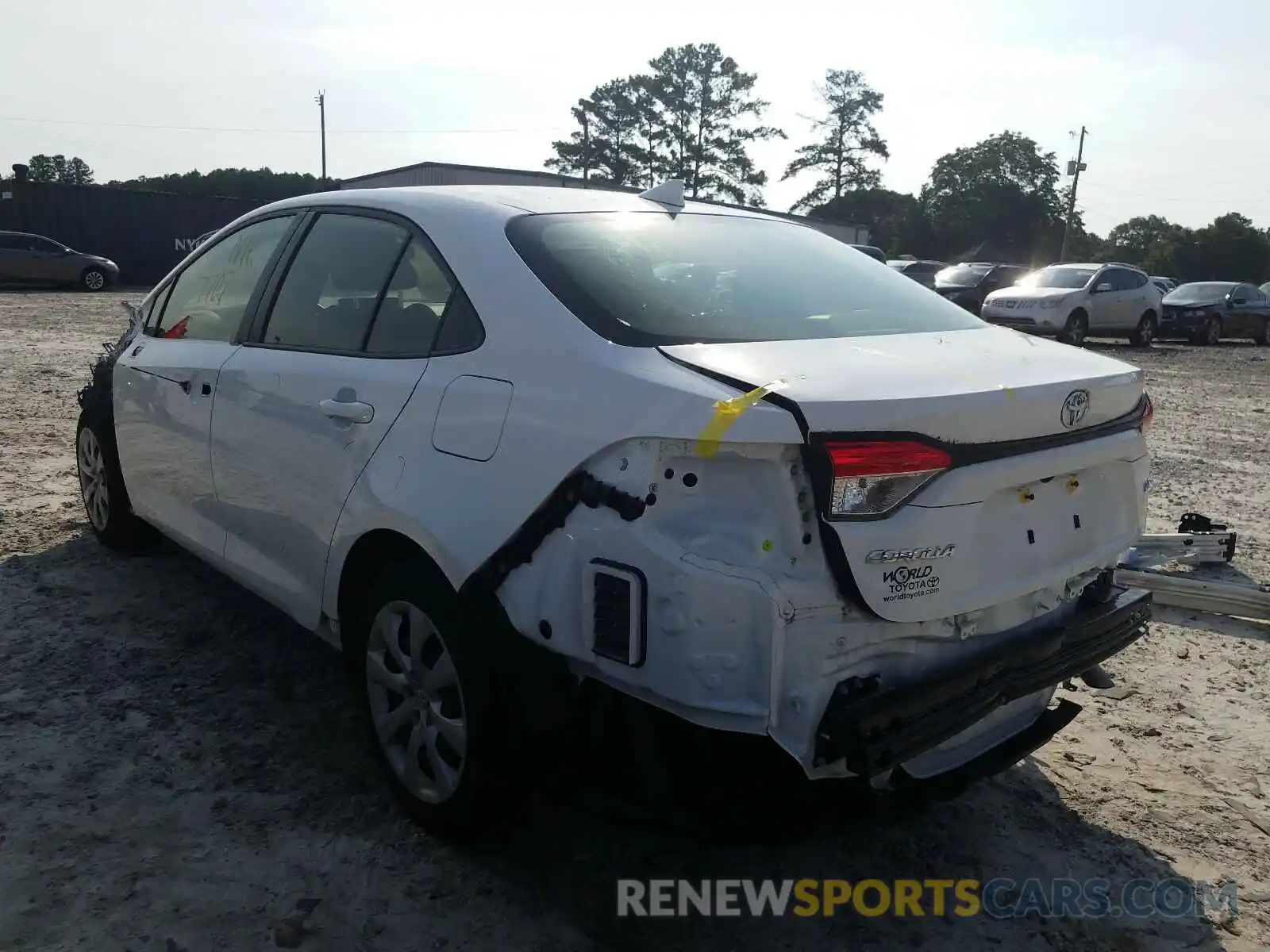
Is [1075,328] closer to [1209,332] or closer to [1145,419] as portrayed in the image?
[1209,332]

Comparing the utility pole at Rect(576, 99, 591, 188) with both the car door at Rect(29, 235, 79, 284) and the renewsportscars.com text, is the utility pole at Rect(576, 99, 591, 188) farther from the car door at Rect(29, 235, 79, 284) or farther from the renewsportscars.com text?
the renewsportscars.com text

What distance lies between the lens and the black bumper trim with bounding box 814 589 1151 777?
1999mm

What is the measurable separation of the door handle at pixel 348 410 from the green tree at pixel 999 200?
6972 cm

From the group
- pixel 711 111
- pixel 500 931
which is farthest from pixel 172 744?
pixel 711 111

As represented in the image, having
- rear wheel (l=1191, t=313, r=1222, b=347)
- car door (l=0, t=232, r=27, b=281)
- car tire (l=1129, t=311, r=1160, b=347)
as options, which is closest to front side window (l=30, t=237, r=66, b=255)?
car door (l=0, t=232, r=27, b=281)

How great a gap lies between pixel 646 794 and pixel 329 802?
1216 mm

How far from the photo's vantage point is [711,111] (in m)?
62.0

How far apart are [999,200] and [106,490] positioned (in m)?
75.0

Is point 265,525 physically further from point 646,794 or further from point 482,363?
point 646,794

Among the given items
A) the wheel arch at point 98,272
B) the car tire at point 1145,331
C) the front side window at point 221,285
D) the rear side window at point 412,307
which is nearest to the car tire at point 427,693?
the rear side window at point 412,307

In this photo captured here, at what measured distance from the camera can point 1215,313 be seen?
75.7 ft

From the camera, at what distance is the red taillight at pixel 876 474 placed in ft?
6.46

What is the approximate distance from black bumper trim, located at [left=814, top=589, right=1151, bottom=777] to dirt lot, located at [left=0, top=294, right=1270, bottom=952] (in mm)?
264

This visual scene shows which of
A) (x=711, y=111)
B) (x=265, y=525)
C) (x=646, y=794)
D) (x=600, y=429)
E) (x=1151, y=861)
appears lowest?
(x=1151, y=861)
